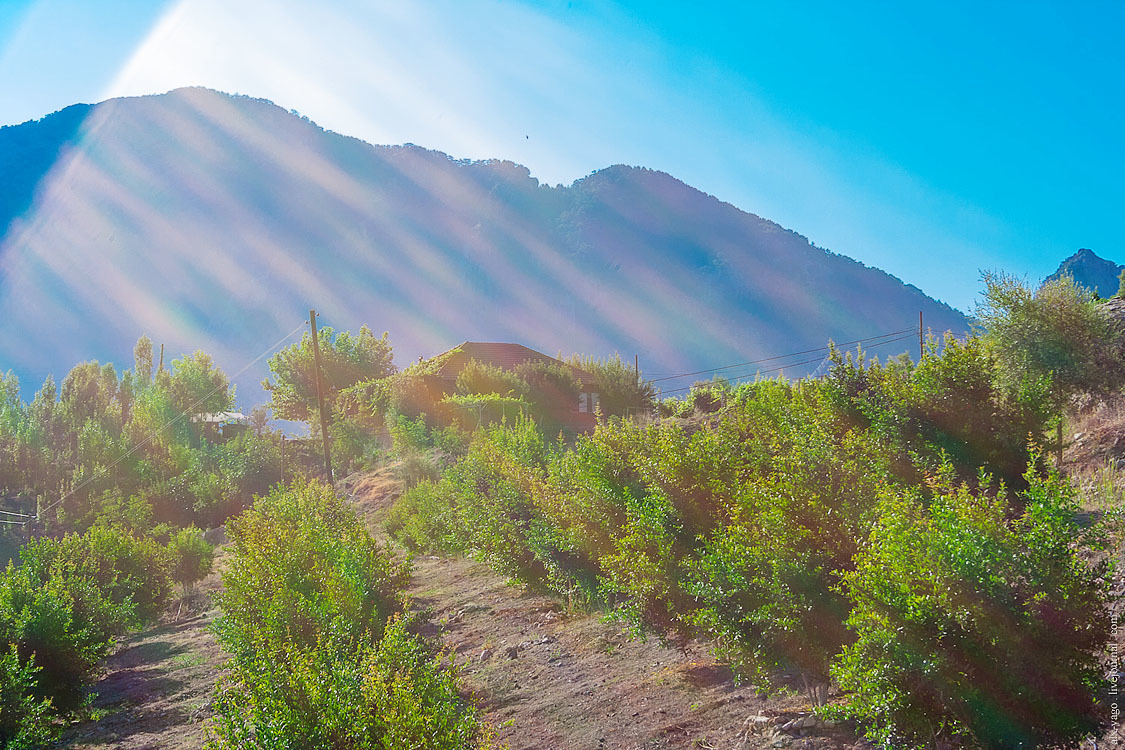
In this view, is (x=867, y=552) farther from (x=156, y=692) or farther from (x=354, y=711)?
(x=156, y=692)

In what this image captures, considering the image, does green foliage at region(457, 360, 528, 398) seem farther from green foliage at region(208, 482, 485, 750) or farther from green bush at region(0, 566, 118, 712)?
green foliage at region(208, 482, 485, 750)

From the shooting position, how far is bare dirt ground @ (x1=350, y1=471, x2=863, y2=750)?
7023mm

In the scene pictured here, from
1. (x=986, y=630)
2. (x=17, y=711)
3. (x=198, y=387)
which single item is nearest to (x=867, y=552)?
(x=986, y=630)

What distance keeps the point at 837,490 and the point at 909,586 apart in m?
1.96

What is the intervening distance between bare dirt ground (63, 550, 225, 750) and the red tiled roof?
24751 millimetres

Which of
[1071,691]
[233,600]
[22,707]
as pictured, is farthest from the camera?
[233,600]

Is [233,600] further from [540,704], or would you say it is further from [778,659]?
[778,659]

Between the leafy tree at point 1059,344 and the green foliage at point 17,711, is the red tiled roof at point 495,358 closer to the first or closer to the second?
the leafy tree at point 1059,344

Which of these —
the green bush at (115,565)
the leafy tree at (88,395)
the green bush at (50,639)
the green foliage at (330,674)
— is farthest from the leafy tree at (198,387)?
the green foliage at (330,674)

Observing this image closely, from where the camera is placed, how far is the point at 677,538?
8.34 metres

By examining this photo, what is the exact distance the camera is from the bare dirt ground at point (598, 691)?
23.0 ft

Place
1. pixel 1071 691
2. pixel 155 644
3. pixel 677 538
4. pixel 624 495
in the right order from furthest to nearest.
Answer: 1. pixel 155 644
2. pixel 624 495
3. pixel 677 538
4. pixel 1071 691

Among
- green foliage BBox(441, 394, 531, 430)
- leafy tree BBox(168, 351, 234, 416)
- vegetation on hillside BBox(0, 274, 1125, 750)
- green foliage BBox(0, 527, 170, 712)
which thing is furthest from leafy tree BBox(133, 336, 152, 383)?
green foliage BBox(0, 527, 170, 712)

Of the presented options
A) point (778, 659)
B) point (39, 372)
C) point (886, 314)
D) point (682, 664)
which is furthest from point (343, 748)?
point (39, 372)
